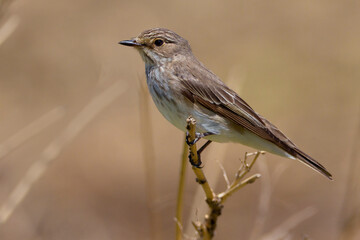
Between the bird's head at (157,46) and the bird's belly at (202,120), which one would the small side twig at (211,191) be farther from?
the bird's head at (157,46)

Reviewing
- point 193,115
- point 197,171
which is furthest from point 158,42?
point 197,171

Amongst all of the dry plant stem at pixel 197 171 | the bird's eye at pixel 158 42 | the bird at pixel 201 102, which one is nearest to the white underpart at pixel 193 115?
the bird at pixel 201 102

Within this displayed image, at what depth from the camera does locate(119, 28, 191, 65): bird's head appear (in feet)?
15.2

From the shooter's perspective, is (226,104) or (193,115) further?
(226,104)

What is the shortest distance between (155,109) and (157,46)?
17.6 ft

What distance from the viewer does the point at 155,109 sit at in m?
10.0

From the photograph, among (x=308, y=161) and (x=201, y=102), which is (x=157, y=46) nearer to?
(x=201, y=102)

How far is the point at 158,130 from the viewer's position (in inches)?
386

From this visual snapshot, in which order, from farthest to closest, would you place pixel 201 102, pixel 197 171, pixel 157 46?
pixel 157 46 → pixel 201 102 → pixel 197 171

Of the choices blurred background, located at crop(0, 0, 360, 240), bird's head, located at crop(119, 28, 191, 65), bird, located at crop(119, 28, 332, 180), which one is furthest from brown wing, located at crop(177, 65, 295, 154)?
blurred background, located at crop(0, 0, 360, 240)

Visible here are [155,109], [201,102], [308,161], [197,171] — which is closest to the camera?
[197,171]

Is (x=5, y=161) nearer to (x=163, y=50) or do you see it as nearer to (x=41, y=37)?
(x=163, y=50)

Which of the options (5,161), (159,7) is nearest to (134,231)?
(5,161)

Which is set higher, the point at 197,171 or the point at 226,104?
the point at 226,104
